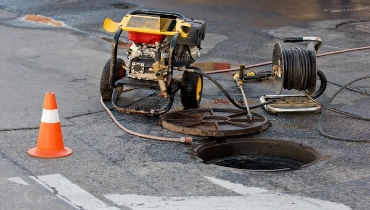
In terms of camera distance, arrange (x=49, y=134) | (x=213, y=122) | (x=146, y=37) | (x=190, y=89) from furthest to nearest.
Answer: (x=190, y=89) → (x=146, y=37) → (x=213, y=122) → (x=49, y=134)

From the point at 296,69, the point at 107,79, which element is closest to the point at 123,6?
the point at 107,79

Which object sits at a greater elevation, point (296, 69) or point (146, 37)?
point (146, 37)

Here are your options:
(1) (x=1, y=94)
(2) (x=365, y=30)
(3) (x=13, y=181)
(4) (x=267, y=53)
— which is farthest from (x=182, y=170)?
(2) (x=365, y=30)

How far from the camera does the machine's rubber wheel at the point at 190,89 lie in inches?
356

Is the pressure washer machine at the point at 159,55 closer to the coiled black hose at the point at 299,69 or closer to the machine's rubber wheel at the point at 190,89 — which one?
the machine's rubber wheel at the point at 190,89

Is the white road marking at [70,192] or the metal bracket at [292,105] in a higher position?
the metal bracket at [292,105]

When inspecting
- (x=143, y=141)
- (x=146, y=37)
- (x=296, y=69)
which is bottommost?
(x=143, y=141)

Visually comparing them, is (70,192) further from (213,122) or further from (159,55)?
(159,55)

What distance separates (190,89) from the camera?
9039 millimetres

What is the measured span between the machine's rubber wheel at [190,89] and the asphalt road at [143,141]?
59cm

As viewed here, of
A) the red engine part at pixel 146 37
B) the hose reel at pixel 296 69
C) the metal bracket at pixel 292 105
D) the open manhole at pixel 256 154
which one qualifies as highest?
the red engine part at pixel 146 37

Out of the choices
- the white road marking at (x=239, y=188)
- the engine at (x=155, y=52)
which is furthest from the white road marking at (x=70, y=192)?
the engine at (x=155, y=52)

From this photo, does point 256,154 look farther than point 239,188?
Yes

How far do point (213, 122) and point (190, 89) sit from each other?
683mm
